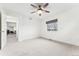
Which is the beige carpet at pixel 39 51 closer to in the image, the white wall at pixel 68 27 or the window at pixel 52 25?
the white wall at pixel 68 27

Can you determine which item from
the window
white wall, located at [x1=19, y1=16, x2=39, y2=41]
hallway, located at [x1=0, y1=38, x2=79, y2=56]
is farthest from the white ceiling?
hallway, located at [x1=0, y1=38, x2=79, y2=56]

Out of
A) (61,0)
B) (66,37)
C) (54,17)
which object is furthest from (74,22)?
(61,0)


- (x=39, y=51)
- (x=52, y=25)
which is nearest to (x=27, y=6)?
(x=39, y=51)

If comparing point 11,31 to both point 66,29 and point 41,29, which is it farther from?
point 66,29

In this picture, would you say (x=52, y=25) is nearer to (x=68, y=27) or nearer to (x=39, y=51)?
(x=68, y=27)

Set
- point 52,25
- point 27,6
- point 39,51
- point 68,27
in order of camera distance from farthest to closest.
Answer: point 52,25 < point 68,27 < point 27,6 < point 39,51

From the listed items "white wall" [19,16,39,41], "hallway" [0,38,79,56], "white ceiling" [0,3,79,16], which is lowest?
"hallway" [0,38,79,56]

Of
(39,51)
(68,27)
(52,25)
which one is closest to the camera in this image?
(39,51)

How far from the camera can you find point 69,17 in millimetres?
3725

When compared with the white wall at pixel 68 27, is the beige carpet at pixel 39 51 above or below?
below

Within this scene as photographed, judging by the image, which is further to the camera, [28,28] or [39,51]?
[28,28]

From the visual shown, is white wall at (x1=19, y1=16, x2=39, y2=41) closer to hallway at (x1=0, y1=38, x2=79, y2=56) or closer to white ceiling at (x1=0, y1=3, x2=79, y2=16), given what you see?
white ceiling at (x1=0, y1=3, x2=79, y2=16)

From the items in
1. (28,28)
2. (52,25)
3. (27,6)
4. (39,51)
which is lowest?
(39,51)

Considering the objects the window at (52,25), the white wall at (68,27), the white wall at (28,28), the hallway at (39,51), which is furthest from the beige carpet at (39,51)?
the window at (52,25)
